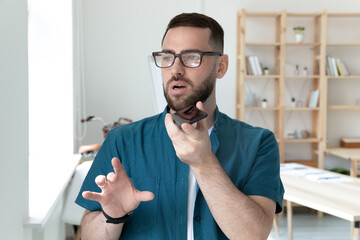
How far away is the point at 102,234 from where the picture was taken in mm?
1418

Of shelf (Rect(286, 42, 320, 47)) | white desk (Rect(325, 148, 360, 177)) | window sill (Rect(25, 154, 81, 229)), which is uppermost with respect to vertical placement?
shelf (Rect(286, 42, 320, 47))

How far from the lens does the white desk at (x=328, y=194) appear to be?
3016 millimetres

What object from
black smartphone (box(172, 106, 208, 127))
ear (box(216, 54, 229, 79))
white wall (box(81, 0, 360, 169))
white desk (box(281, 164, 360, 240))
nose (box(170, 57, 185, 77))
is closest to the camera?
black smartphone (box(172, 106, 208, 127))

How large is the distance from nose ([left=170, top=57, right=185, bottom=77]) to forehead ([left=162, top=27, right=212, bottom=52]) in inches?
1.6

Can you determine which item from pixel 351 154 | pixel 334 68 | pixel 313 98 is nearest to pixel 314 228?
pixel 351 154

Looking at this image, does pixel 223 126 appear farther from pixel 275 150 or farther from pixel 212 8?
pixel 212 8

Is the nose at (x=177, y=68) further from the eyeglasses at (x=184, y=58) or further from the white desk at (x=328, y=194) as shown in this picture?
the white desk at (x=328, y=194)

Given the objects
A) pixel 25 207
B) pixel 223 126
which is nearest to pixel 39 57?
pixel 25 207

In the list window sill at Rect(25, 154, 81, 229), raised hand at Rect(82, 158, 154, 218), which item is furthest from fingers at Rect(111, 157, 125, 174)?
window sill at Rect(25, 154, 81, 229)

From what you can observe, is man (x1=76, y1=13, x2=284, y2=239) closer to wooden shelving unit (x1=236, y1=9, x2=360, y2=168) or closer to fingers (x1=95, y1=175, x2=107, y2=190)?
fingers (x1=95, y1=175, x2=107, y2=190)

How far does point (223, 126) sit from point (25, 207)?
3.20ft

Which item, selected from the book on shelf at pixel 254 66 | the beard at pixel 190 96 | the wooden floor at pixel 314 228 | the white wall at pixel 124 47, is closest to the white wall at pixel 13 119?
the beard at pixel 190 96

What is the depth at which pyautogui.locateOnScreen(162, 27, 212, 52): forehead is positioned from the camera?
148 cm

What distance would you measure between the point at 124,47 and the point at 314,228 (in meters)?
3.06
